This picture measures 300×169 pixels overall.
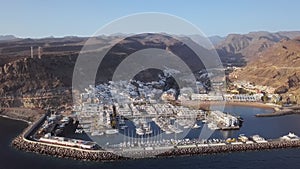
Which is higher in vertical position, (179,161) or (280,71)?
(280,71)

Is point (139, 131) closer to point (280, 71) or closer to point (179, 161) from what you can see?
point (179, 161)

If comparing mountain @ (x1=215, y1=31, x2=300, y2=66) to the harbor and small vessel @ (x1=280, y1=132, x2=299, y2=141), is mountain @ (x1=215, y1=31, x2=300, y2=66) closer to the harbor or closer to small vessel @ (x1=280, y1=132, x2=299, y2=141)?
small vessel @ (x1=280, y1=132, x2=299, y2=141)

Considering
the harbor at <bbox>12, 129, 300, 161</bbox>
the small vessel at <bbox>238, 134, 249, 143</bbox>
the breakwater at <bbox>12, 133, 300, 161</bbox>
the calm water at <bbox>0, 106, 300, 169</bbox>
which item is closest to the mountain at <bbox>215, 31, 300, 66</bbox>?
the small vessel at <bbox>238, 134, 249, 143</bbox>

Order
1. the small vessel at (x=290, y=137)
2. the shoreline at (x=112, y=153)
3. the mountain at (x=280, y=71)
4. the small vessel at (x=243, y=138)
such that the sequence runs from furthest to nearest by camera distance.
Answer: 1. the mountain at (x=280, y=71)
2. the small vessel at (x=290, y=137)
3. the small vessel at (x=243, y=138)
4. the shoreline at (x=112, y=153)

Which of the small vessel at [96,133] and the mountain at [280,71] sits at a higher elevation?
the mountain at [280,71]

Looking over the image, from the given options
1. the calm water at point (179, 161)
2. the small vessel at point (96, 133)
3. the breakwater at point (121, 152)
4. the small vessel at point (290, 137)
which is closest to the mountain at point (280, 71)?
the small vessel at point (290, 137)

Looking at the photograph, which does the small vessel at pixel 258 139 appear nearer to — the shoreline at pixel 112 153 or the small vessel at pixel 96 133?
the shoreline at pixel 112 153

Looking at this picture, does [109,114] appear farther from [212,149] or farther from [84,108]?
[212,149]

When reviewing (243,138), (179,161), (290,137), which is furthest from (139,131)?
(290,137)

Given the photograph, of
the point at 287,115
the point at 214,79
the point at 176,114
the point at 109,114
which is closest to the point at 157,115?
the point at 176,114
